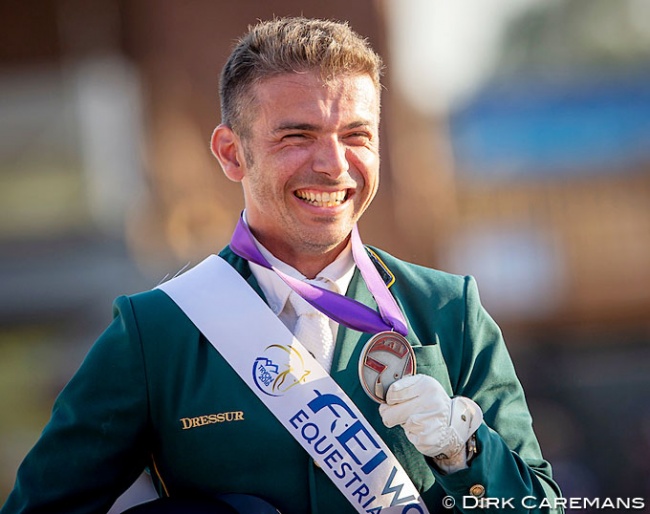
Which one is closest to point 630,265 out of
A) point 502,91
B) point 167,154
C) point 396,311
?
point 502,91

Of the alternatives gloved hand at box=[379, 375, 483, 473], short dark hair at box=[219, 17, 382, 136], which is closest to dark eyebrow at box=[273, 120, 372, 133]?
short dark hair at box=[219, 17, 382, 136]

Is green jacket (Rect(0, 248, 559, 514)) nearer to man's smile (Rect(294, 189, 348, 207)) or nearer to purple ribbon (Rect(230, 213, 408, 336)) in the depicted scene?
purple ribbon (Rect(230, 213, 408, 336))

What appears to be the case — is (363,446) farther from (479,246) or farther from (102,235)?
(479,246)

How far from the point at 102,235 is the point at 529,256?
404cm

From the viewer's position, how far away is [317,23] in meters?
3.04

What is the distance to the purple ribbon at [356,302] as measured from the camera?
9.52 feet

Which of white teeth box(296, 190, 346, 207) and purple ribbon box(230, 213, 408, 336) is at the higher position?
white teeth box(296, 190, 346, 207)

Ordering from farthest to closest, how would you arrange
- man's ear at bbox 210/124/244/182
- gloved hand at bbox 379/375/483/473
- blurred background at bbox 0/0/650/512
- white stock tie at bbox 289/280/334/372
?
blurred background at bbox 0/0/650/512
man's ear at bbox 210/124/244/182
white stock tie at bbox 289/280/334/372
gloved hand at bbox 379/375/483/473

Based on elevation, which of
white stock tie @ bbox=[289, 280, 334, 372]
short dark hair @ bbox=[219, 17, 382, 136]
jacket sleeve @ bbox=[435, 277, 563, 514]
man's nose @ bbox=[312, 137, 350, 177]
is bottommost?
jacket sleeve @ bbox=[435, 277, 563, 514]

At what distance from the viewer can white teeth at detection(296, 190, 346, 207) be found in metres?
2.93

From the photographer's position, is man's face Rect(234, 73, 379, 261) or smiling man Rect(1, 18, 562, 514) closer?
smiling man Rect(1, 18, 562, 514)

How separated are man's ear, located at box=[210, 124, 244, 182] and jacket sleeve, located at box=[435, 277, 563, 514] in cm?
67

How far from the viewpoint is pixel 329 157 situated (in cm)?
289

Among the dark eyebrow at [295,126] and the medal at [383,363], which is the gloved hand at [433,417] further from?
the dark eyebrow at [295,126]
